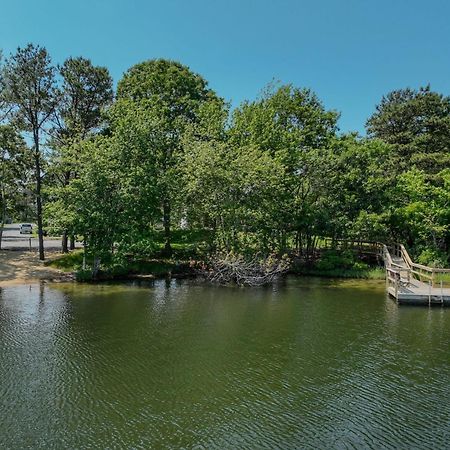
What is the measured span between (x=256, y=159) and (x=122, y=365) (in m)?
16.0

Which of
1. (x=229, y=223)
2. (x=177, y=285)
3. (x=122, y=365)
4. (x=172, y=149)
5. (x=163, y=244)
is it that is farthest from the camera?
(x=163, y=244)

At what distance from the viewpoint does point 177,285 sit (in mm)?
23875

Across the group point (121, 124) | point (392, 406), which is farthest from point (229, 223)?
point (392, 406)

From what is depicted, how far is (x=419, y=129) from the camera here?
37.7 metres

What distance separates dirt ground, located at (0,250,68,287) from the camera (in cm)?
2392

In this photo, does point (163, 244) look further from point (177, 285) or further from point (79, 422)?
point (79, 422)

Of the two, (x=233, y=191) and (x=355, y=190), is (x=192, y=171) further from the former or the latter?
(x=355, y=190)

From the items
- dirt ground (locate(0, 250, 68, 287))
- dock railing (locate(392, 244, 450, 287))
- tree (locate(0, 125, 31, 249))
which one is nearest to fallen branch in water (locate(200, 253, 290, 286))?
dock railing (locate(392, 244, 450, 287))

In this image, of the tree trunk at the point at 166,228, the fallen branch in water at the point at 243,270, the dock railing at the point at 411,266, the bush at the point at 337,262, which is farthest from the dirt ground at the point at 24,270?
the dock railing at the point at 411,266

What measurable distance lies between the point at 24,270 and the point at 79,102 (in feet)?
38.6

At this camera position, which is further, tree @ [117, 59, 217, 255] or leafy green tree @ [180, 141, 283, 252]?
tree @ [117, 59, 217, 255]

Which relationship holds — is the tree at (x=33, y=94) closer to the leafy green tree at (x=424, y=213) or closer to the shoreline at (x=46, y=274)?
the shoreline at (x=46, y=274)

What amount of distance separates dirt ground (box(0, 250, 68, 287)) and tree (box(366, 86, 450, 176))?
82.6 feet

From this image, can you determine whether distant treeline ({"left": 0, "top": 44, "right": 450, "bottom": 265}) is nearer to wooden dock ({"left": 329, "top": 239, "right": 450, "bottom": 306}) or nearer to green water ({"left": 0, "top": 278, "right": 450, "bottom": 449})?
wooden dock ({"left": 329, "top": 239, "right": 450, "bottom": 306})
